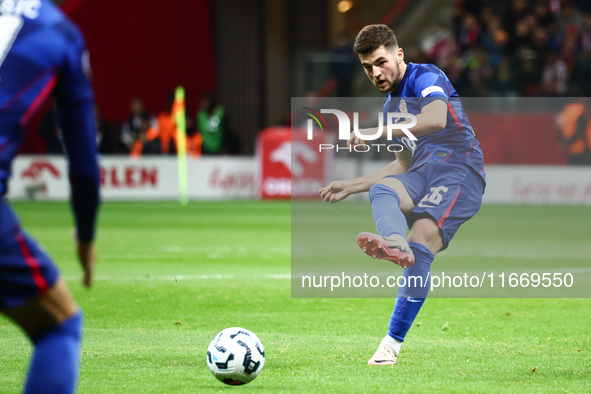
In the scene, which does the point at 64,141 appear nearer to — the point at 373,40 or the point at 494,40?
the point at 373,40

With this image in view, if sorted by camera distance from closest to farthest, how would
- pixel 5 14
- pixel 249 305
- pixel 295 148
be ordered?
pixel 5 14 → pixel 249 305 → pixel 295 148

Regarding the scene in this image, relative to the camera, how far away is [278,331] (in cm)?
597

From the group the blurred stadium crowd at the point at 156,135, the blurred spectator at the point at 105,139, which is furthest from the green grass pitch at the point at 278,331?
the blurred spectator at the point at 105,139

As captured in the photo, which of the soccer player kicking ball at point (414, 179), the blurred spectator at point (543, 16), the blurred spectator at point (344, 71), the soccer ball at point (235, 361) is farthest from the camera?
the blurred spectator at point (543, 16)

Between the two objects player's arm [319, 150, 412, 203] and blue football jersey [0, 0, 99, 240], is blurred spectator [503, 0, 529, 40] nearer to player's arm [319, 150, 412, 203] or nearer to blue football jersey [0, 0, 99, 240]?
player's arm [319, 150, 412, 203]

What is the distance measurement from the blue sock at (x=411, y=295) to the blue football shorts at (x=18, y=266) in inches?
107

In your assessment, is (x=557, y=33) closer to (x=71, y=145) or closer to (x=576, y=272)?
(x=576, y=272)

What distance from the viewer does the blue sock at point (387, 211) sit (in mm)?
4969

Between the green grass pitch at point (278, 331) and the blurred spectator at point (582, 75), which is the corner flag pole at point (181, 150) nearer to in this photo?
the green grass pitch at point (278, 331)

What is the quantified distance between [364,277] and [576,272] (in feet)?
7.34

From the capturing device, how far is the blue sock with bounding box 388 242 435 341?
4938mm

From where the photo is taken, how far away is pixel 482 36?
2017 cm

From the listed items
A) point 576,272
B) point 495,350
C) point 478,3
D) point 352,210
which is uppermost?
point 478,3

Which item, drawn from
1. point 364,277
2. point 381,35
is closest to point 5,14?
point 381,35
